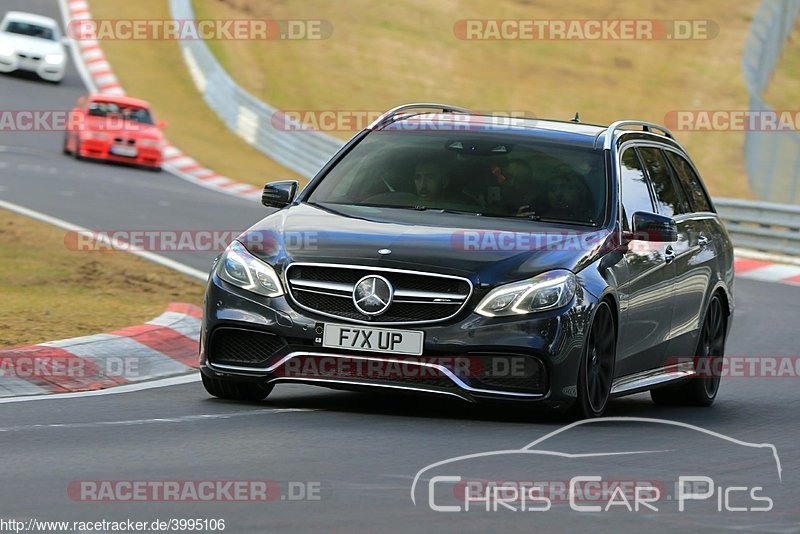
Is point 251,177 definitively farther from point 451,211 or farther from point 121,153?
point 451,211

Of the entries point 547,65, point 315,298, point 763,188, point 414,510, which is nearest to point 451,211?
point 315,298

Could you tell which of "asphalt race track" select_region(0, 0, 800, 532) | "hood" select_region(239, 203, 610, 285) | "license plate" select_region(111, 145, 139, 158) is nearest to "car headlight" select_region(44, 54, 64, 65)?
"license plate" select_region(111, 145, 139, 158)

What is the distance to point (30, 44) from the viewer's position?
123 feet

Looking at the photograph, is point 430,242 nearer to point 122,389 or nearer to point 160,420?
point 160,420

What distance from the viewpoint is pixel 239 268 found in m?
8.69

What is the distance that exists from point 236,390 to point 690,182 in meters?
3.74

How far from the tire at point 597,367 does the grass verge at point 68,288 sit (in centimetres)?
379

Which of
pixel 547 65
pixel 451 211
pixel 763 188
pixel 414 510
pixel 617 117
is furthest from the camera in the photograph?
pixel 547 65

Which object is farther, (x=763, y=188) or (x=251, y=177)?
(x=251, y=177)

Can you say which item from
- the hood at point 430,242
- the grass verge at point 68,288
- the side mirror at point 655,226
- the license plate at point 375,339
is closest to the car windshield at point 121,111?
the grass verge at point 68,288

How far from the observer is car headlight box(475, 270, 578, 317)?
8.28 meters

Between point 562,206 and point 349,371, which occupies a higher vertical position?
point 562,206

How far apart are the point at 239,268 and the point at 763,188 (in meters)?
20.9

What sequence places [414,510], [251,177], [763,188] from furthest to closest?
[251,177] → [763,188] → [414,510]
